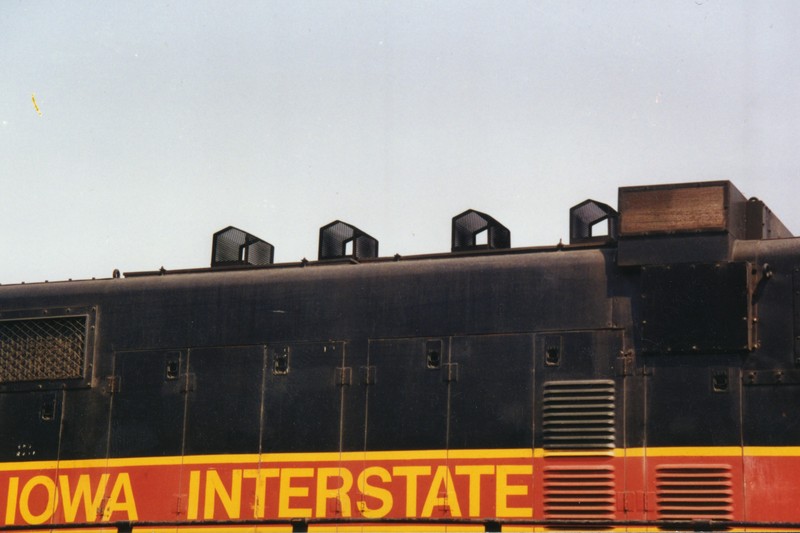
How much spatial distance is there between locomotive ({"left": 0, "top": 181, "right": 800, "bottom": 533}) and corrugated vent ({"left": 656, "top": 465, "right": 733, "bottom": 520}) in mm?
16

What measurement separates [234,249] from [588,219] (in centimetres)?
377

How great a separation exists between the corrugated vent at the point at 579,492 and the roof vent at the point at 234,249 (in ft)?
13.0

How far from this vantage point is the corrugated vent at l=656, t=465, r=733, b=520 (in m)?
9.75

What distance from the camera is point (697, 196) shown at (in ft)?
34.3

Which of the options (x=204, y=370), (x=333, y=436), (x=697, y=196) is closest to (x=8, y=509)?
(x=204, y=370)

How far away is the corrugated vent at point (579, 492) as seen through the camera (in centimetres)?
1012

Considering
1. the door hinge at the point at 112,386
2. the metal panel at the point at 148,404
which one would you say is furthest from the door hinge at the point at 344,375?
the door hinge at the point at 112,386

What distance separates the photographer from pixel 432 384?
433 inches

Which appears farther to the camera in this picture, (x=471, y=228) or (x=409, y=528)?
(x=471, y=228)

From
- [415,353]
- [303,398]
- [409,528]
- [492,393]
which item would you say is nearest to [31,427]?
[303,398]

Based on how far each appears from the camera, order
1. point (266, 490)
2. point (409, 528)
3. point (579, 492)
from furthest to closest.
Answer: point (266, 490), point (409, 528), point (579, 492)

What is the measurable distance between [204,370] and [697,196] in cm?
499

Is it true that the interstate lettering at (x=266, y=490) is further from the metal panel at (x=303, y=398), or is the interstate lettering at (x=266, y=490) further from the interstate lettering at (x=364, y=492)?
the metal panel at (x=303, y=398)

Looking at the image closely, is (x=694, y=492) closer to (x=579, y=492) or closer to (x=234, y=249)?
(x=579, y=492)
